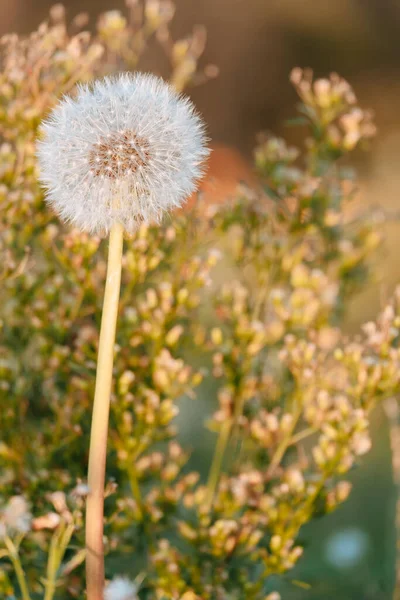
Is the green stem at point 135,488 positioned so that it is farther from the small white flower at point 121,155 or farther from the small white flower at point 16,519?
the small white flower at point 121,155

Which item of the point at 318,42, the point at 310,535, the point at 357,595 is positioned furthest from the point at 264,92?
the point at 357,595

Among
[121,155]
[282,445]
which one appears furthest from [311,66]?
[121,155]

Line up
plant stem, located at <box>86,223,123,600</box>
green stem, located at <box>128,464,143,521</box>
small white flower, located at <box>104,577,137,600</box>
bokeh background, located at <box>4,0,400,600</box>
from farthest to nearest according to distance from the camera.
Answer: bokeh background, located at <box>4,0,400,600</box>, green stem, located at <box>128,464,143,521</box>, small white flower, located at <box>104,577,137,600</box>, plant stem, located at <box>86,223,123,600</box>

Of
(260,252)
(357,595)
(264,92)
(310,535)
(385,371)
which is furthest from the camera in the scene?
(264,92)

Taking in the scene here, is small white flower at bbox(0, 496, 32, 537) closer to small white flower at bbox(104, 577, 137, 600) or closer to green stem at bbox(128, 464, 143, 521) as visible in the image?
small white flower at bbox(104, 577, 137, 600)

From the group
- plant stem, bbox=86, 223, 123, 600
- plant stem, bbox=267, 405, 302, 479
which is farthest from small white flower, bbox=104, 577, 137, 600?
plant stem, bbox=267, 405, 302, 479

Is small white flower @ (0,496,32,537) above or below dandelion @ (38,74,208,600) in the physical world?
below

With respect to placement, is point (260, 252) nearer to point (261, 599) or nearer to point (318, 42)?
point (261, 599)
